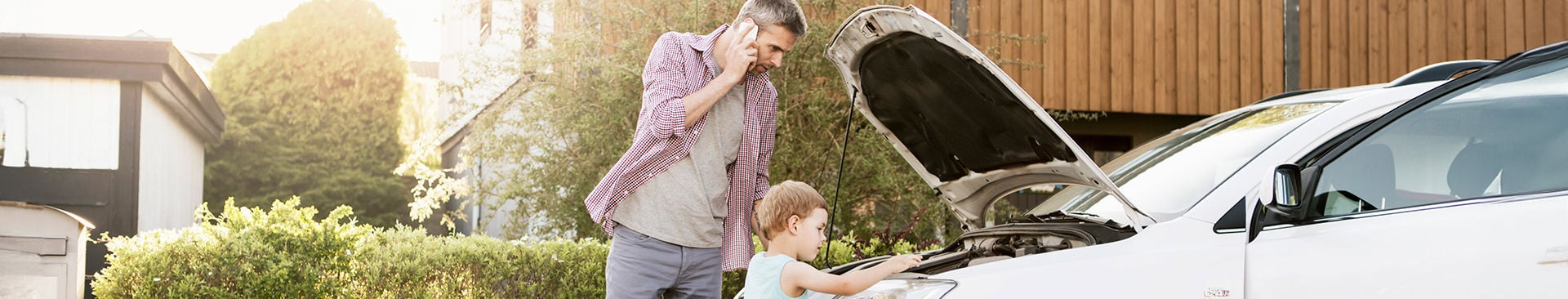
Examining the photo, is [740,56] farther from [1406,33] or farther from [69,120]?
[1406,33]

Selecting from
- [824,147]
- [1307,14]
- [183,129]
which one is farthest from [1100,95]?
[183,129]

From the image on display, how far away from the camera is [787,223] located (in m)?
2.98

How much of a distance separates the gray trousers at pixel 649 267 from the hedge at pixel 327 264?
251cm

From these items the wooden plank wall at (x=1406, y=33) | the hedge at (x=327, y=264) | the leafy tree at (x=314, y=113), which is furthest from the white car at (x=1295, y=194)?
the leafy tree at (x=314, y=113)

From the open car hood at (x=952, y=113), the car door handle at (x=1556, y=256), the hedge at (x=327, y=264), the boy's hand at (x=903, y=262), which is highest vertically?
the open car hood at (x=952, y=113)

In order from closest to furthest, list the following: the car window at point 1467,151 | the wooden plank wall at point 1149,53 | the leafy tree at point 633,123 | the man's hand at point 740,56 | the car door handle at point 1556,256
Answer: the car door handle at point 1556,256 < the car window at point 1467,151 < the man's hand at point 740,56 < the leafy tree at point 633,123 < the wooden plank wall at point 1149,53

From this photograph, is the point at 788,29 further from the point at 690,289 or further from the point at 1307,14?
the point at 1307,14

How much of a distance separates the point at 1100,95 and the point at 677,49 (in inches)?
296

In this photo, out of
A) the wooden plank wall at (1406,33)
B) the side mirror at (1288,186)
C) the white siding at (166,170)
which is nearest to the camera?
the side mirror at (1288,186)

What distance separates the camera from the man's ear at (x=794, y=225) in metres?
2.97

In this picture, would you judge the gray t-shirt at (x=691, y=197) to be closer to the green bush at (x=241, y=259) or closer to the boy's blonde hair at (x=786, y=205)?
the boy's blonde hair at (x=786, y=205)

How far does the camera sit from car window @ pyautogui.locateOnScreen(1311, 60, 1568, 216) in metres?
2.67

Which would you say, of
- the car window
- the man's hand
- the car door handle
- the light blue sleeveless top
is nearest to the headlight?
the light blue sleeveless top

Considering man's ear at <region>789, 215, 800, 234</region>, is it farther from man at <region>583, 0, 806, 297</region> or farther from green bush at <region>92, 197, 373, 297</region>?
green bush at <region>92, 197, 373, 297</region>
